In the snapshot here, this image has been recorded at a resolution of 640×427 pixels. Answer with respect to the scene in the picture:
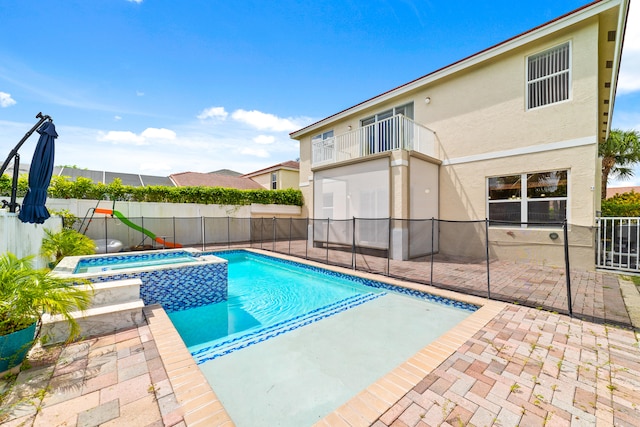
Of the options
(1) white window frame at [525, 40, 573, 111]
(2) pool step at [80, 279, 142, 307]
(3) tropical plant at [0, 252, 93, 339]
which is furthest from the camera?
(1) white window frame at [525, 40, 573, 111]

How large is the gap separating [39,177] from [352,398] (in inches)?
254

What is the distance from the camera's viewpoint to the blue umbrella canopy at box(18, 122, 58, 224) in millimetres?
4680

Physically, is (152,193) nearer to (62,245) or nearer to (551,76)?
(62,245)

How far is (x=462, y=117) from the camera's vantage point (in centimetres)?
943

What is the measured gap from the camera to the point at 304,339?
3953 millimetres

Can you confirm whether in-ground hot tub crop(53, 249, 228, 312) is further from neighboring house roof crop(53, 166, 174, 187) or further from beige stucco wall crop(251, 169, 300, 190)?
beige stucco wall crop(251, 169, 300, 190)

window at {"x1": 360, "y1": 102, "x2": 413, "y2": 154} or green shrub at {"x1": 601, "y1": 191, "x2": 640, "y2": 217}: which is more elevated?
window at {"x1": 360, "y1": 102, "x2": 413, "y2": 154}


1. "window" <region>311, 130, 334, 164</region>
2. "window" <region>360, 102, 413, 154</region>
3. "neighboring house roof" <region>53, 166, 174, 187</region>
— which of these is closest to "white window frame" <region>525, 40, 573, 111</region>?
"window" <region>360, 102, 413, 154</region>

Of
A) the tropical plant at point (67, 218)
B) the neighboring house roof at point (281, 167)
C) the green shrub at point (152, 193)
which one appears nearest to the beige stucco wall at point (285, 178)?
the neighboring house roof at point (281, 167)

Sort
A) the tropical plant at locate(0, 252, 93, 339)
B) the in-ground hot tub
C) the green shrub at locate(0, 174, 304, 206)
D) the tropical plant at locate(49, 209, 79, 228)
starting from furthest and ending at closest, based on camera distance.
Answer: the green shrub at locate(0, 174, 304, 206) < the tropical plant at locate(49, 209, 79, 228) < the in-ground hot tub < the tropical plant at locate(0, 252, 93, 339)

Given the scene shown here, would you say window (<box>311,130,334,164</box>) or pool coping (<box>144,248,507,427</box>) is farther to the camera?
window (<box>311,130,334,164</box>)

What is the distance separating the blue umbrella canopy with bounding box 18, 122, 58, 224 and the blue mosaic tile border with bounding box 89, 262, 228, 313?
1730mm

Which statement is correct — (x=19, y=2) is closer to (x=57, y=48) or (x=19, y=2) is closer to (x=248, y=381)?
(x=57, y=48)

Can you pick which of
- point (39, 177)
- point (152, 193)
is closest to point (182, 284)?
point (39, 177)
